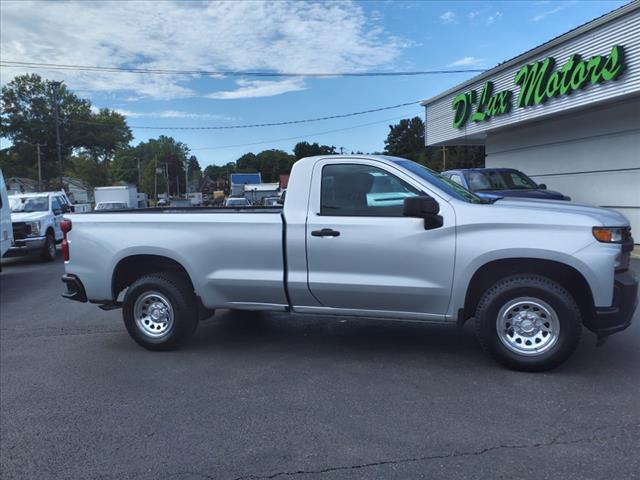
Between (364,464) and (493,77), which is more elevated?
(493,77)

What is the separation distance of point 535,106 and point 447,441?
41.8 ft

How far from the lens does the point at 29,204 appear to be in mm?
15250

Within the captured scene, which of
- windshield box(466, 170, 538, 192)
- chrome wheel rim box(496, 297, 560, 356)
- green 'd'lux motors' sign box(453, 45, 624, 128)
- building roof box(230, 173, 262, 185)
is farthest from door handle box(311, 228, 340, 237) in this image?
building roof box(230, 173, 262, 185)

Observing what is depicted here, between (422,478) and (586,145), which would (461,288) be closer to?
(422,478)

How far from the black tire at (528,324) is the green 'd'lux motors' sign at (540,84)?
353 inches

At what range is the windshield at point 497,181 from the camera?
1130cm

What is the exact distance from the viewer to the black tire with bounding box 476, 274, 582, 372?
426 cm

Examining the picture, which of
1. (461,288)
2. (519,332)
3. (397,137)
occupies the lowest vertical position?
(519,332)

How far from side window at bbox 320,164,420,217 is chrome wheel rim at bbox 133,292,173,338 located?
202 cm

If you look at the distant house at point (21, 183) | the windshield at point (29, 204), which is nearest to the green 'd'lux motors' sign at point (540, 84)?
the windshield at point (29, 204)

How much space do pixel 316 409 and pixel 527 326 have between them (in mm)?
1943

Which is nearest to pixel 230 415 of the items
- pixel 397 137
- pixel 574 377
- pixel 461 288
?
pixel 461 288

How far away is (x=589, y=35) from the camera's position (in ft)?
38.8

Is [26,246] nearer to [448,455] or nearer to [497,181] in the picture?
[497,181]
